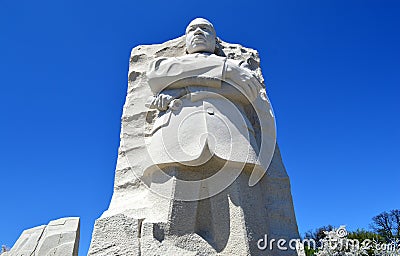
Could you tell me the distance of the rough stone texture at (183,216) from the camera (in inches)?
153

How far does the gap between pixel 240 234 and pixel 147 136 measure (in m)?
1.84

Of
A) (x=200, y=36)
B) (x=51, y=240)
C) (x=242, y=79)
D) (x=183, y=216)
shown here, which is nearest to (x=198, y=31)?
(x=200, y=36)

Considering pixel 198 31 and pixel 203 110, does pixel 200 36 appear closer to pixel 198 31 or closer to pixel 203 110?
pixel 198 31

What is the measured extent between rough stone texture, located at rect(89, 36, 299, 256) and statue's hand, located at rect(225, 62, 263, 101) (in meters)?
1.02

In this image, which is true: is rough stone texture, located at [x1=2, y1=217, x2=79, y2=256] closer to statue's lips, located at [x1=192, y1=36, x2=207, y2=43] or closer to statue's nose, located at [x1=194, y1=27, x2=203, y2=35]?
statue's lips, located at [x1=192, y1=36, x2=207, y2=43]

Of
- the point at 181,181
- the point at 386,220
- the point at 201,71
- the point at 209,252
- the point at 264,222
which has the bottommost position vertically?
the point at 209,252

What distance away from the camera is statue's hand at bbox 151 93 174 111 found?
457cm

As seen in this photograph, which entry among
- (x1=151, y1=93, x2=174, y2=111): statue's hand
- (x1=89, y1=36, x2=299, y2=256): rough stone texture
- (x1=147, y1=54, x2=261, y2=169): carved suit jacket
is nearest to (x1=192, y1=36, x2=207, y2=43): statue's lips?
(x1=147, y1=54, x2=261, y2=169): carved suit jacket

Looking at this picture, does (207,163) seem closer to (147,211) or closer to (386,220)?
(147,211)

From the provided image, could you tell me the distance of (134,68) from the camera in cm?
578

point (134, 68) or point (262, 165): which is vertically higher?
point (134, 68)

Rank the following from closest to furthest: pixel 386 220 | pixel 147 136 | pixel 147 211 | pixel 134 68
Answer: pixel 147 211, pixel 147 136, pixel 134 68, pixel 386 220

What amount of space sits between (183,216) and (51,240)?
1.67m

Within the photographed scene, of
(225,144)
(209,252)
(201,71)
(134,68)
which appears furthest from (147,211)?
(134,68)
